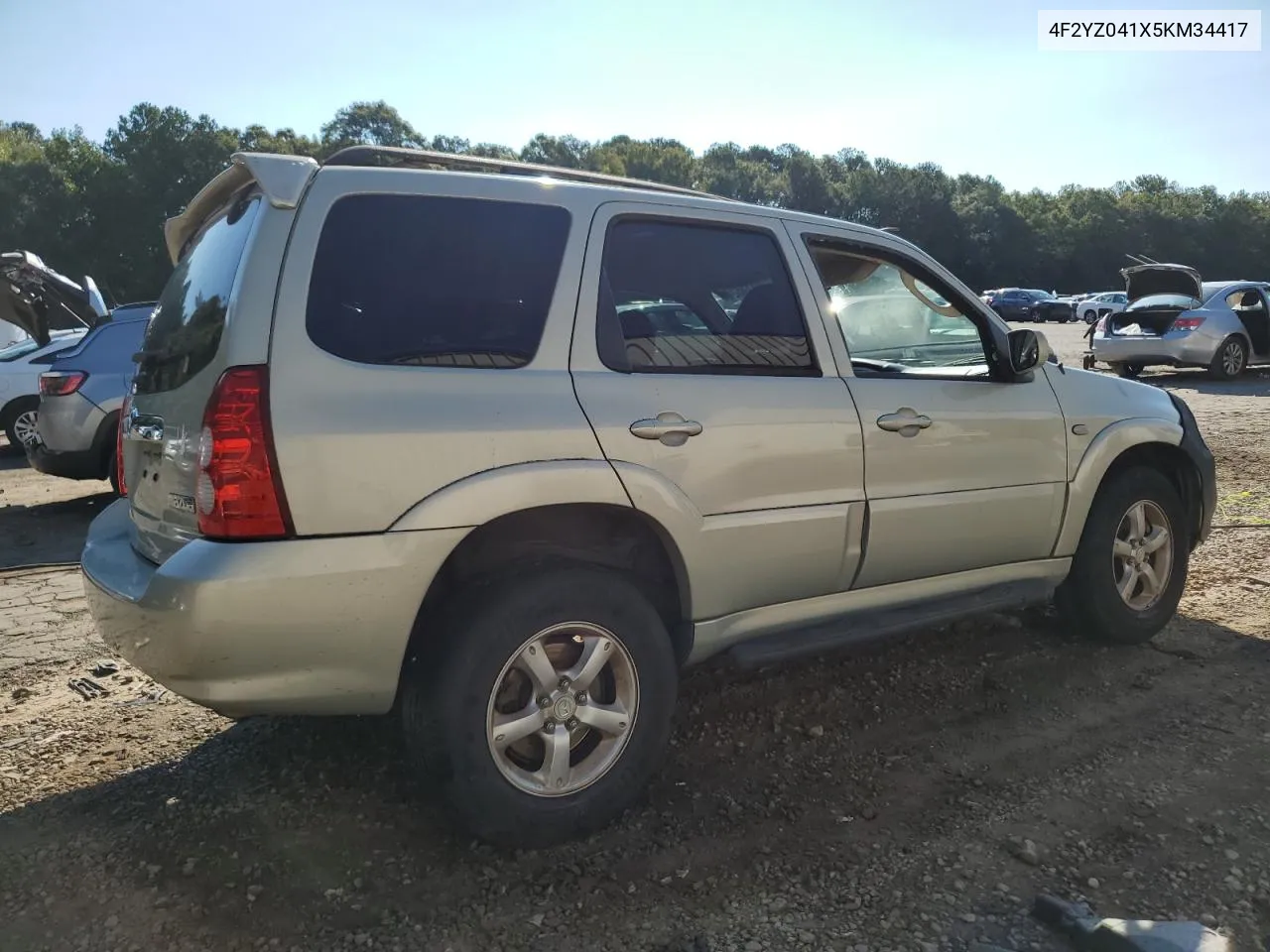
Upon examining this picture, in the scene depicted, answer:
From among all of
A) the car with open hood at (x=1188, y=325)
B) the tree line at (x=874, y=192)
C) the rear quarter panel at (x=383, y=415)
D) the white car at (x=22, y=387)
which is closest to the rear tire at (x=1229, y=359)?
the car with open hood at (x=1188, y=325)

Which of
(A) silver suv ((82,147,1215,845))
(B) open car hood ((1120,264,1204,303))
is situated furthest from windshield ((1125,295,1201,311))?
(A) silver suv ((82,147,1215,845))

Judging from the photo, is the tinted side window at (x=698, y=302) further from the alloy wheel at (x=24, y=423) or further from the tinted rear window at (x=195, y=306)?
the alloy wheel at (x=24, y=423)

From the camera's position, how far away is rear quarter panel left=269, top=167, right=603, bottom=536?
239cm

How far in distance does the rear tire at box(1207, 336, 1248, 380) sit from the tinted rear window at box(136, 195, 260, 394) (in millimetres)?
15456

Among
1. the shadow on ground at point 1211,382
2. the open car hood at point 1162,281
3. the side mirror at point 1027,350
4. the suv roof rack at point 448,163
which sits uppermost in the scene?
the open car hood at point 1162,281

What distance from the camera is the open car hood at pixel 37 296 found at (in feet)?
30.6

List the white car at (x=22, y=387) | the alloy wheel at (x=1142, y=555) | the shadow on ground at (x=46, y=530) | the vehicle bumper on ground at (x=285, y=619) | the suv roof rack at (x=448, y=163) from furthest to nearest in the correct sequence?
the white car at (x=22, y=387) → the shadow on ground at (x=46, y=530) → the alloy wheel at (x=1142, y=555) → the suv roof rack at (x=448, y=163) → the vehicle bumper on ground at (x=285, y=619)

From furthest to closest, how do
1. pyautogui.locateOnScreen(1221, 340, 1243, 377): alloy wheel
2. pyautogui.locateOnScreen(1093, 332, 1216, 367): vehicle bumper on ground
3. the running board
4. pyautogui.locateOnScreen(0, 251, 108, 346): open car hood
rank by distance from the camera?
pyautogui.locateOnScreen(1221, 340, 1243, 377): alloy wheel
pyautogui.locateOnScreen(1093, 332, 1216, 367): vehicle bumper on ground
pyautogui.locateOnScreen(0, 251, 108, 346): open car hood
the running board

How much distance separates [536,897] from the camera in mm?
2543

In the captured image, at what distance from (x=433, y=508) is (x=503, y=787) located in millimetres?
805

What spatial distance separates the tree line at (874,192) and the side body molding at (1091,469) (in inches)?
2010

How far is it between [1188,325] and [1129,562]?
12.2 meters

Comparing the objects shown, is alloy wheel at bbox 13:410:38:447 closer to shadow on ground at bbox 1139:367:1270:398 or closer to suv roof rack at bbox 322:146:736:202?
suv roof rack at bbox 322:146:736:202

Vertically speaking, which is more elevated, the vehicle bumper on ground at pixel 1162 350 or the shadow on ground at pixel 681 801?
the vehicle bumper on ground at pixel 1162 350
